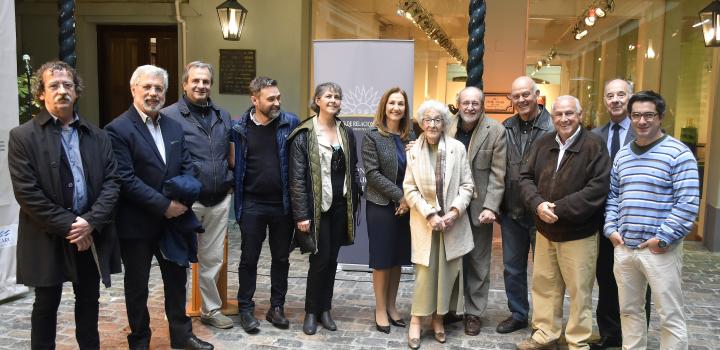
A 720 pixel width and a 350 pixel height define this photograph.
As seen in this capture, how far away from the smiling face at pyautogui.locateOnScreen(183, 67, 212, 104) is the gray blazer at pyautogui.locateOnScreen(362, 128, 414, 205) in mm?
1278

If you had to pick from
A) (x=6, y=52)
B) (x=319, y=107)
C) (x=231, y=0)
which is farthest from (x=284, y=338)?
(x=231, y=0)

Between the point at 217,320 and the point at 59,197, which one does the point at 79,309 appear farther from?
the point at 217,320

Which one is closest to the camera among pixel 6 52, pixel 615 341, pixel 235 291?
pixel 615 341

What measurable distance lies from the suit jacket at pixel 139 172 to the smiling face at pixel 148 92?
7 centimetres

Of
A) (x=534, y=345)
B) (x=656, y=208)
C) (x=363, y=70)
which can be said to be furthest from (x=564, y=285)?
(x=363, y=70)

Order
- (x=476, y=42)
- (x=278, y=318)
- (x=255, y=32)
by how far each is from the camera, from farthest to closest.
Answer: (x=255, y=32) → (x=476, y=42) → (x=278, y=318)

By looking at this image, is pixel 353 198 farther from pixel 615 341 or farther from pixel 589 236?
pixel 615 341

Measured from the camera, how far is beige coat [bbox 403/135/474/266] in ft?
14.3

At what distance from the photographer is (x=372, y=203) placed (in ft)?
15.0

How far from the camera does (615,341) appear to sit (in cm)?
443

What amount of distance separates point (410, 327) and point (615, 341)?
1.53 meters

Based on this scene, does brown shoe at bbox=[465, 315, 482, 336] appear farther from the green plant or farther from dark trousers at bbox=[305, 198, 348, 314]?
the green plant

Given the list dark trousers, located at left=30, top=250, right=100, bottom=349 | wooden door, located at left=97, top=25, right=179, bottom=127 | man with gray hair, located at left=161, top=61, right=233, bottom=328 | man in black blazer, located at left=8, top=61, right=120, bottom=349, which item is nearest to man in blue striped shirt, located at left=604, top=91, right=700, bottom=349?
man with gray hair, located at left=161, top=61, right=233, bottom=328

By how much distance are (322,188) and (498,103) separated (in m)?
4.21
